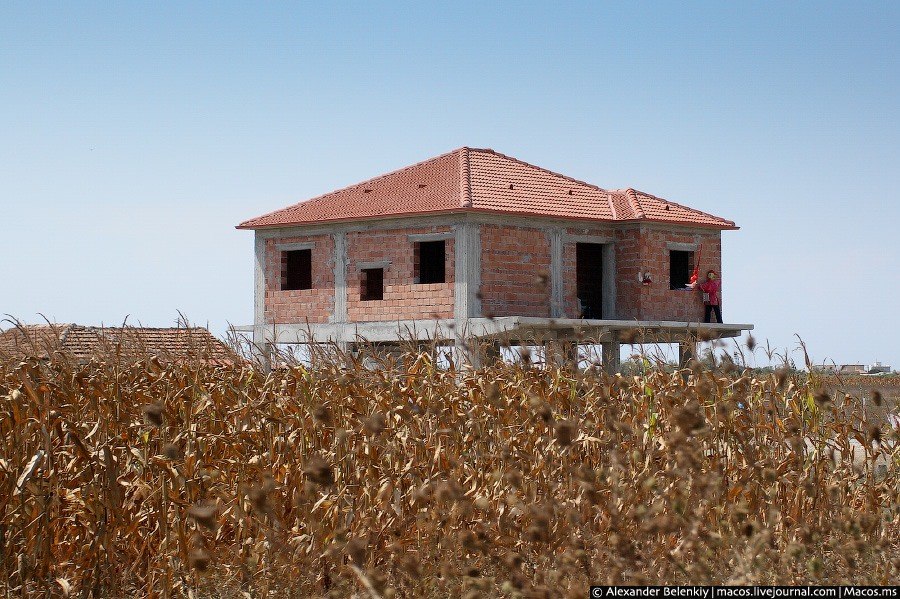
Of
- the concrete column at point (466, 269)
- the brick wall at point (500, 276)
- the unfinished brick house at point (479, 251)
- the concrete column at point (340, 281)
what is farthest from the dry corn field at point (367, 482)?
the concrete column at point (340, 281)

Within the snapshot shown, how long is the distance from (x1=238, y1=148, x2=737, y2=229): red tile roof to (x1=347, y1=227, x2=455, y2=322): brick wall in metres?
0.61

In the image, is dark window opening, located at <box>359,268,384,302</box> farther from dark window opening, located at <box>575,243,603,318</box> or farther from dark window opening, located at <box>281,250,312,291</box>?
dark window opening, located at <box>575,243,603,318</box>

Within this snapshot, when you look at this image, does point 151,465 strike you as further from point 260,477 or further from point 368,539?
point 368,539

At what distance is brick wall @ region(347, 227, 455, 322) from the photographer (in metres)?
24.0

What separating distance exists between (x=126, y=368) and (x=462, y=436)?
269cm

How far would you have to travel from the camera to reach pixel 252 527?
673 cm

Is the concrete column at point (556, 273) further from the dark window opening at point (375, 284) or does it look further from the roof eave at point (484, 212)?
the dark window opening at point (375, 284)

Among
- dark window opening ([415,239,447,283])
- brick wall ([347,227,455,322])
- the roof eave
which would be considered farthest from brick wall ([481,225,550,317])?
dark window opening ([415,239,447,283])

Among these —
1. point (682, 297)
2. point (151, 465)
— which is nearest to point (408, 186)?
point (682, 297)

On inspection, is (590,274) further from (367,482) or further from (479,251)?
(367,482)

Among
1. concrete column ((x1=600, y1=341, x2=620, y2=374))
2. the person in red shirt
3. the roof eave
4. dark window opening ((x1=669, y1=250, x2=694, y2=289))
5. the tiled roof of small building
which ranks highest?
the roof eave

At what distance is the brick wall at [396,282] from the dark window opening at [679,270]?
719 centimetres

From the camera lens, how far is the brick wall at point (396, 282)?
24.0m

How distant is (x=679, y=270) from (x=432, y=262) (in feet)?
24.2
